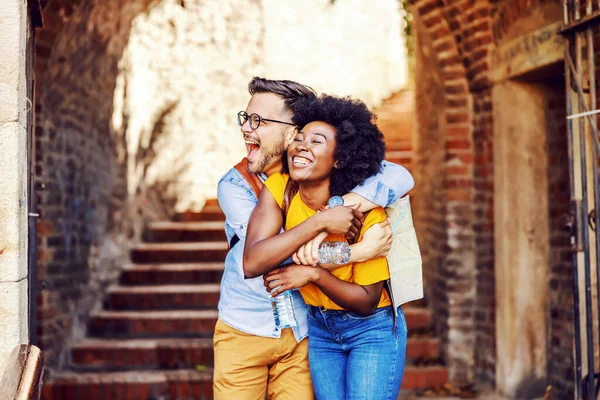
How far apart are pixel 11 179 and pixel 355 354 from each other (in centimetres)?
123

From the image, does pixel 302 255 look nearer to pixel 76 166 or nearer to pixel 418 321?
pixel 76 166

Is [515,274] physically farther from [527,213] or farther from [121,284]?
[121,284]

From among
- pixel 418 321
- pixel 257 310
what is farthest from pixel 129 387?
pixel 257 310

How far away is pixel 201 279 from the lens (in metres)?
6.88

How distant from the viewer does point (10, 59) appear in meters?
2.36

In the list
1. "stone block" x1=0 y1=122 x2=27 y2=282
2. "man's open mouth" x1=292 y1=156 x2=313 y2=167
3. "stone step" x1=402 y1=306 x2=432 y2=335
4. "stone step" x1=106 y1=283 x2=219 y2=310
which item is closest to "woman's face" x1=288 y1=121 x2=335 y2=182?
"man's open mouth" x1=292 y1=156 x2=313 y2=167

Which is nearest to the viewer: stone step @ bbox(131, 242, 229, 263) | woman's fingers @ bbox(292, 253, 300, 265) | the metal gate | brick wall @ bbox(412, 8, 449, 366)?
woman's fingers @ bbox(292, 253, 300, 265)

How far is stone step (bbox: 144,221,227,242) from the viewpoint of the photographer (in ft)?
25.2

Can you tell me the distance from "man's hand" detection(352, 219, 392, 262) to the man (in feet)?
1.41

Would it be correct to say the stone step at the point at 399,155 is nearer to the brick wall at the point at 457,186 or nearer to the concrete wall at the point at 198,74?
the concrete wall at the point at 198,74

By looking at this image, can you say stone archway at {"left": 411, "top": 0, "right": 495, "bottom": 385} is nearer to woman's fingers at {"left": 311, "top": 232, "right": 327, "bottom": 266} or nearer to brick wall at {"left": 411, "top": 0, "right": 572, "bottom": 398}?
brick wall at {"left": 411, "top": 0, "right": 572, "bottom": 398}

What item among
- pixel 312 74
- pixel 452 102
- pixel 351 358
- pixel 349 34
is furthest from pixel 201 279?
pixel 349 34

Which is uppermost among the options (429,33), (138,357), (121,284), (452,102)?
(429,33)

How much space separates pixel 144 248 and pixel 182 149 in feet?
5.66
